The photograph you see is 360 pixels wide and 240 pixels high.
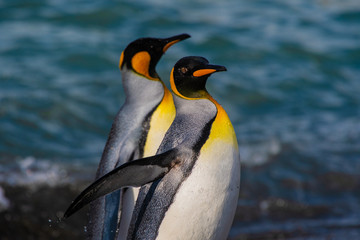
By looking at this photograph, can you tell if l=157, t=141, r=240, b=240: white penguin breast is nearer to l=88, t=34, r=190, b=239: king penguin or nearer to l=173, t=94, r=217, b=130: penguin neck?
l=173, t=94, r=217, b=130: penguin neck

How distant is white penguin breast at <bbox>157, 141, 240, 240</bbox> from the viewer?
260 centimetres

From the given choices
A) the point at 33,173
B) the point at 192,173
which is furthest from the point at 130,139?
the point at 33,173

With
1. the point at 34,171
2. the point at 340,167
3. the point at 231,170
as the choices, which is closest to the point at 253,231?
the point at 340,167

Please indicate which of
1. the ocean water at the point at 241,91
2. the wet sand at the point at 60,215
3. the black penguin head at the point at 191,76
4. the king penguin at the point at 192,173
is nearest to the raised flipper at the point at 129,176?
the king penguin at the point at 192,173

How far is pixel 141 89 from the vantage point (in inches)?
130

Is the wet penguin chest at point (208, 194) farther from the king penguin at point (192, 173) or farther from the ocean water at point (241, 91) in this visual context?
the ocean water at point (241, 91)

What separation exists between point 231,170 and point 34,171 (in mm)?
3222

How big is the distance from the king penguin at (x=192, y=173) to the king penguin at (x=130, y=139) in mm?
381

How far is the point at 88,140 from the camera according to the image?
6527 mm

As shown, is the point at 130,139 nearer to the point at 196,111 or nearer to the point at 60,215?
the point at 196,111

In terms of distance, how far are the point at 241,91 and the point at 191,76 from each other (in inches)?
215

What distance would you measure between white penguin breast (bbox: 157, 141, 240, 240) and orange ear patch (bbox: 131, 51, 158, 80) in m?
0.92

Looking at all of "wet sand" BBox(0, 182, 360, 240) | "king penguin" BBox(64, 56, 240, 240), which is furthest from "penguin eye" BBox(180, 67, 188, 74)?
"wet sand" BBox(0, 182, 360, 240)

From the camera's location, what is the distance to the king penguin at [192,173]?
2.59m
